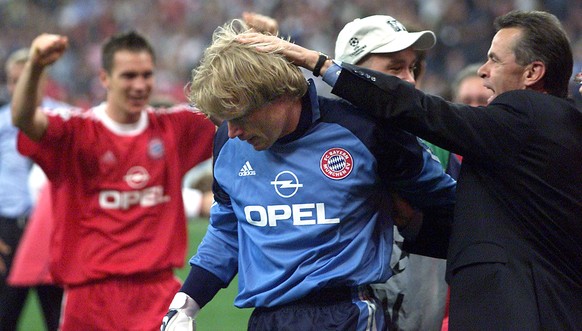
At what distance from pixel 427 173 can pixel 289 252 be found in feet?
1.65

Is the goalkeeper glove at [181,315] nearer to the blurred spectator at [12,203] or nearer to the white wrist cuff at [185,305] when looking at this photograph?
the white wrist cuff at [185,305]

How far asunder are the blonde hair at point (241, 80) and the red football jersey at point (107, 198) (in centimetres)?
210

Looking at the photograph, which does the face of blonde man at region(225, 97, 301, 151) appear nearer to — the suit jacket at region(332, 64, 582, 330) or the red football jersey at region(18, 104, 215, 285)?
the suit jacket at region(332, 64, 582, 330)

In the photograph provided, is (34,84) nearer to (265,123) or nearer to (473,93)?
(265,123)

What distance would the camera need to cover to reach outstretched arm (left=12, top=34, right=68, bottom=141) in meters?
4.64

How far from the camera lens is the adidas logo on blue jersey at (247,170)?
128 inches

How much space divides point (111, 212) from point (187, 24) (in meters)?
12.1

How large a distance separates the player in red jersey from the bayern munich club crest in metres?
1.96

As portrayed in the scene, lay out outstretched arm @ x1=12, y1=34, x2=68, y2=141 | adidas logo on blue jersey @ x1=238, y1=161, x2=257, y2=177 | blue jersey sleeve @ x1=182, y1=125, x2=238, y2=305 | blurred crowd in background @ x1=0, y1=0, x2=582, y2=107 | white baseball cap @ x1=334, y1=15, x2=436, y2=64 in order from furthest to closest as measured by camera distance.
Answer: blurred crowd in background @ x1=0, y1=0, x2=582, y2=107 → outstretched arm @ x1=12, y1=34, x2=68, y2=141 → white baseball cap @ x1=334, y1=15, x2=436, y2=64 → blue jersey sleeve @ x1=182, y1=125, x2=238, y2=305 → adidas logo on blue jersey @ x1=238, y1=161, x2=257, y2=177

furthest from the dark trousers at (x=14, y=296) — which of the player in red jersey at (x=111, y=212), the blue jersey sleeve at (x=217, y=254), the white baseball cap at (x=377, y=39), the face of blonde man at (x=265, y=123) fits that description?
the face of blonde man at (x=265, y=123)

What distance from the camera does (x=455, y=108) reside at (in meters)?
3.07

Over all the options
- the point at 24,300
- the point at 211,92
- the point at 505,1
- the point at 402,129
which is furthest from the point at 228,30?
the point at 505,1

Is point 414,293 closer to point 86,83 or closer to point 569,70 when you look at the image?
point 569,70

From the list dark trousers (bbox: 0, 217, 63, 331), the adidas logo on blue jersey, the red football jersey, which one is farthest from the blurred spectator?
the adidas logo on blue jersey
